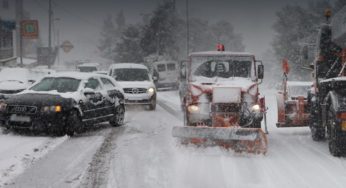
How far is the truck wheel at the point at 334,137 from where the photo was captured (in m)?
9.53

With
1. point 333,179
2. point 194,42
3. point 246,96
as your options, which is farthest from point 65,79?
point 194,42

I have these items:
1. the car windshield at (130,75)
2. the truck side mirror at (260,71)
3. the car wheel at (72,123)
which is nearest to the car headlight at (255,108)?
the truck side mirror at (260,71)

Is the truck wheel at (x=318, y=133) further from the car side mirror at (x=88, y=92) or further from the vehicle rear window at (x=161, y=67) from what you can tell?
the vehicle rear window at (x=161, y=67)

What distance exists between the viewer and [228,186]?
7.45 meters

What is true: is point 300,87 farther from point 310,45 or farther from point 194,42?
point 194,42

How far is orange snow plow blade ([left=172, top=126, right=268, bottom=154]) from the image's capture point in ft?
33.2

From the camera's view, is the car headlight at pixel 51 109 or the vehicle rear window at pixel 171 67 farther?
the vehicle rear window at pixel 171 67

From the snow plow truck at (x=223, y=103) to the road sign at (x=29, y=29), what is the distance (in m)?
31.5

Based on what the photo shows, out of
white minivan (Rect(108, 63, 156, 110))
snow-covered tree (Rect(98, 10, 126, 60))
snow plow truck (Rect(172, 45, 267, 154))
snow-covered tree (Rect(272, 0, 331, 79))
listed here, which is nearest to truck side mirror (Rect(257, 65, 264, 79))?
snow plow truck (Rect(172, 45, 267, 154))

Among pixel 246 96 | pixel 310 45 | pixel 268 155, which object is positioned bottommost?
pixel 268 155

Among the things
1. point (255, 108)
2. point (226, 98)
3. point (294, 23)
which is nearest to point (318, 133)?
point (255, 108)

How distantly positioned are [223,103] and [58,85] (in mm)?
4543

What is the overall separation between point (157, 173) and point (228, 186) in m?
1.24

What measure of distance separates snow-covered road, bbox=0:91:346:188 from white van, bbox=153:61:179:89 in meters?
28.1
